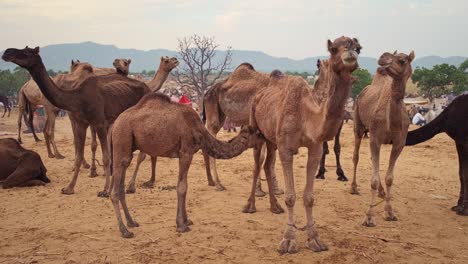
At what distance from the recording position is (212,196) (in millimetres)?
8719

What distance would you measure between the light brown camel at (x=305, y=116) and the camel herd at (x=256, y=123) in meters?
0.01

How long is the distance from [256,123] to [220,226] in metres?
1.79

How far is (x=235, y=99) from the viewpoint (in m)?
8.82

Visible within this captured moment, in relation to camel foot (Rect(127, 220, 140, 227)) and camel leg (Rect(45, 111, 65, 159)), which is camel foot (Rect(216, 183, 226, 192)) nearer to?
camel foot (Rect(127, 220, 140, 227))

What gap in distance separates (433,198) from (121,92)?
7109 millimetres

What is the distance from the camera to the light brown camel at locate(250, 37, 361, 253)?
500cm

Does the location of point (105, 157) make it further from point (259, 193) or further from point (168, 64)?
point (168, 64)

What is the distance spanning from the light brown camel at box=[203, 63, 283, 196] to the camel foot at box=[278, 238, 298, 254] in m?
2.58

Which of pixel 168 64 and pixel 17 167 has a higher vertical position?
pixel 168 64

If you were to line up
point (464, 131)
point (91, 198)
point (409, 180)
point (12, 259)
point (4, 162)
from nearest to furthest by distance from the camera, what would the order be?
point (12, 259) < point (464, 131) < point (91, 198) < point (4, 162) < point (409, 180)

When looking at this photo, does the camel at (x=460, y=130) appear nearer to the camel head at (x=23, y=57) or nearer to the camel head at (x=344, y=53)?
the camel head at (x=344, y=53)

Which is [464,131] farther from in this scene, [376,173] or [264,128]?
[264,128]

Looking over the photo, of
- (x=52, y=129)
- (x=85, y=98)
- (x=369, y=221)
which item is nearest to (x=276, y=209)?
(x=369, y=221)

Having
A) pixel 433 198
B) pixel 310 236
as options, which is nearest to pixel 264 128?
pixel 310 236
